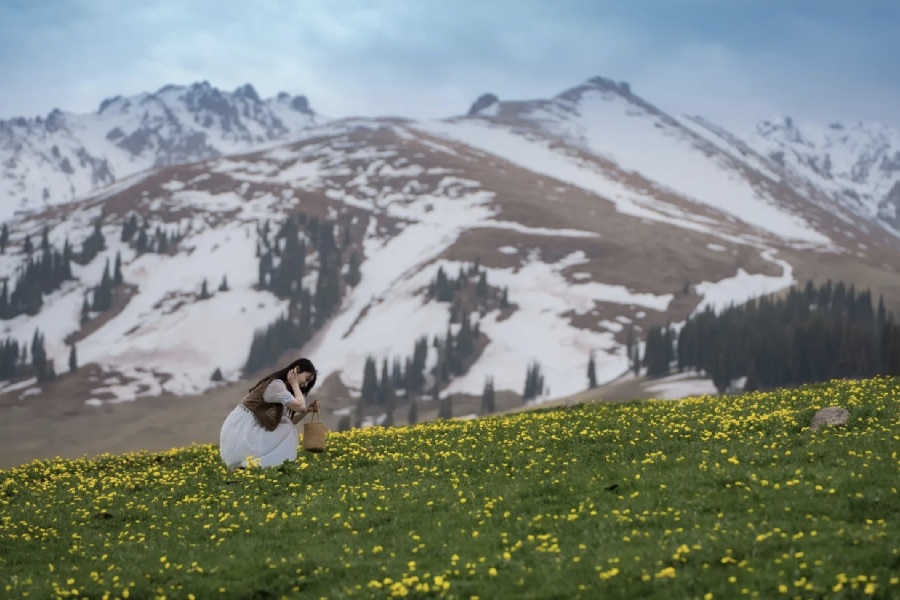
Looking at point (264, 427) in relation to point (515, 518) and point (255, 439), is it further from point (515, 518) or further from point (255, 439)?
point (515, 518)

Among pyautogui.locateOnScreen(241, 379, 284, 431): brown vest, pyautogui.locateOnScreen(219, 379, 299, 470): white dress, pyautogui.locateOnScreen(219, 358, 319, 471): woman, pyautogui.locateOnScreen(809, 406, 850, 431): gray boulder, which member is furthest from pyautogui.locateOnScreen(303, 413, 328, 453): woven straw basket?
pyautogui.locateOnScreen(809, 406, 850, 431): gray boulder

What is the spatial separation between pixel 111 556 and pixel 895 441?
52.4 feet

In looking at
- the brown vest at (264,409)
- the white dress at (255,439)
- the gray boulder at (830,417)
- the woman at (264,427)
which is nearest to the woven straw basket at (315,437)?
the woman at (264,427)

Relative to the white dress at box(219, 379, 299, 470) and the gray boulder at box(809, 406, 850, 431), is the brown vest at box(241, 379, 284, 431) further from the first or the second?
the gray boulder at box(809, 406, 850, 431)

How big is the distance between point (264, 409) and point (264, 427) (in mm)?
465

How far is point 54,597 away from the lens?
54.2 ft

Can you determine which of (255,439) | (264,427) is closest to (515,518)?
(264,427)

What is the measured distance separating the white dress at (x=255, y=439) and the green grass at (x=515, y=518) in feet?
2.39

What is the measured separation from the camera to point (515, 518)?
1919cm

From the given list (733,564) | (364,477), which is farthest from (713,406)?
(733,564)

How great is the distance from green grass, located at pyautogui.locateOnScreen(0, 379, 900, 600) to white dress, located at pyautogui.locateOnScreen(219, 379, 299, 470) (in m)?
0.73

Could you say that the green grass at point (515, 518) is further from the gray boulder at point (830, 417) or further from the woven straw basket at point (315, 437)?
the woven straw basket at point (315, 437)

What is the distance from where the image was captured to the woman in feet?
87.3

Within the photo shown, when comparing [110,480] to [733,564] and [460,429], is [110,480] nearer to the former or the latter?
[460,429]
